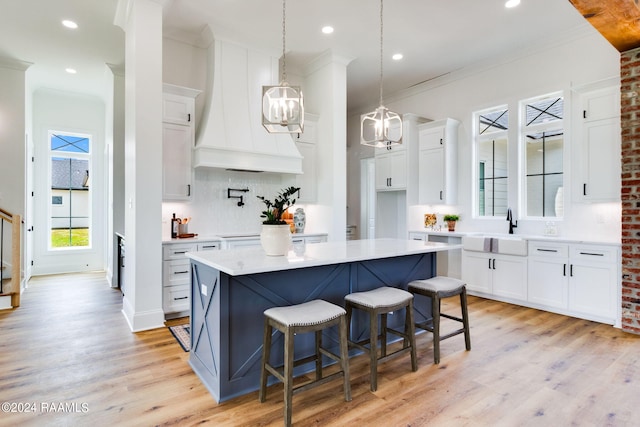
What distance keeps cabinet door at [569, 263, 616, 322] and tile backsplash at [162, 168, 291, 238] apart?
12.9 feet

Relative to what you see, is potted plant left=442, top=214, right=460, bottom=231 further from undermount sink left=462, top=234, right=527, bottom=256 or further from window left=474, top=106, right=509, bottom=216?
undermount sink left=462, top=234, right=527, bottom=256

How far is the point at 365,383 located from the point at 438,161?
4059 millimetres

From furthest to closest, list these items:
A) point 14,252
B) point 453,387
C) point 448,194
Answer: point 448,194
point 14,252
point 453,387

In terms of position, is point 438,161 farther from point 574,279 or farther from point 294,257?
point 294,257

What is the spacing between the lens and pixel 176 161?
4340mm

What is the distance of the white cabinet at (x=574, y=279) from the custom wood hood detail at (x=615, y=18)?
210cm

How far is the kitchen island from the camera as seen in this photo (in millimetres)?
2295

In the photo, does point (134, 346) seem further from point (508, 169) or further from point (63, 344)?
point (508, 169)

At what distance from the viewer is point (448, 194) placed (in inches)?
220

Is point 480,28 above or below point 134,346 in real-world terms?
above

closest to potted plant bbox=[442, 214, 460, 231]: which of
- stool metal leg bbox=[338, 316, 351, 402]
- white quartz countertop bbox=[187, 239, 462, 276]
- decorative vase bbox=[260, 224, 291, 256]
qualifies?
white quartz countertop bbox=[187, 239, 462, 276]

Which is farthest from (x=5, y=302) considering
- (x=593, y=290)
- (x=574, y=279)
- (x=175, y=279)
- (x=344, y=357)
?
(x=593, y=290)

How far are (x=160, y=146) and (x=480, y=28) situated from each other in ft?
13.5

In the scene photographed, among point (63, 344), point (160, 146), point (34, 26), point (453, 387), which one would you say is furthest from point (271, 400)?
point (34, 26)
